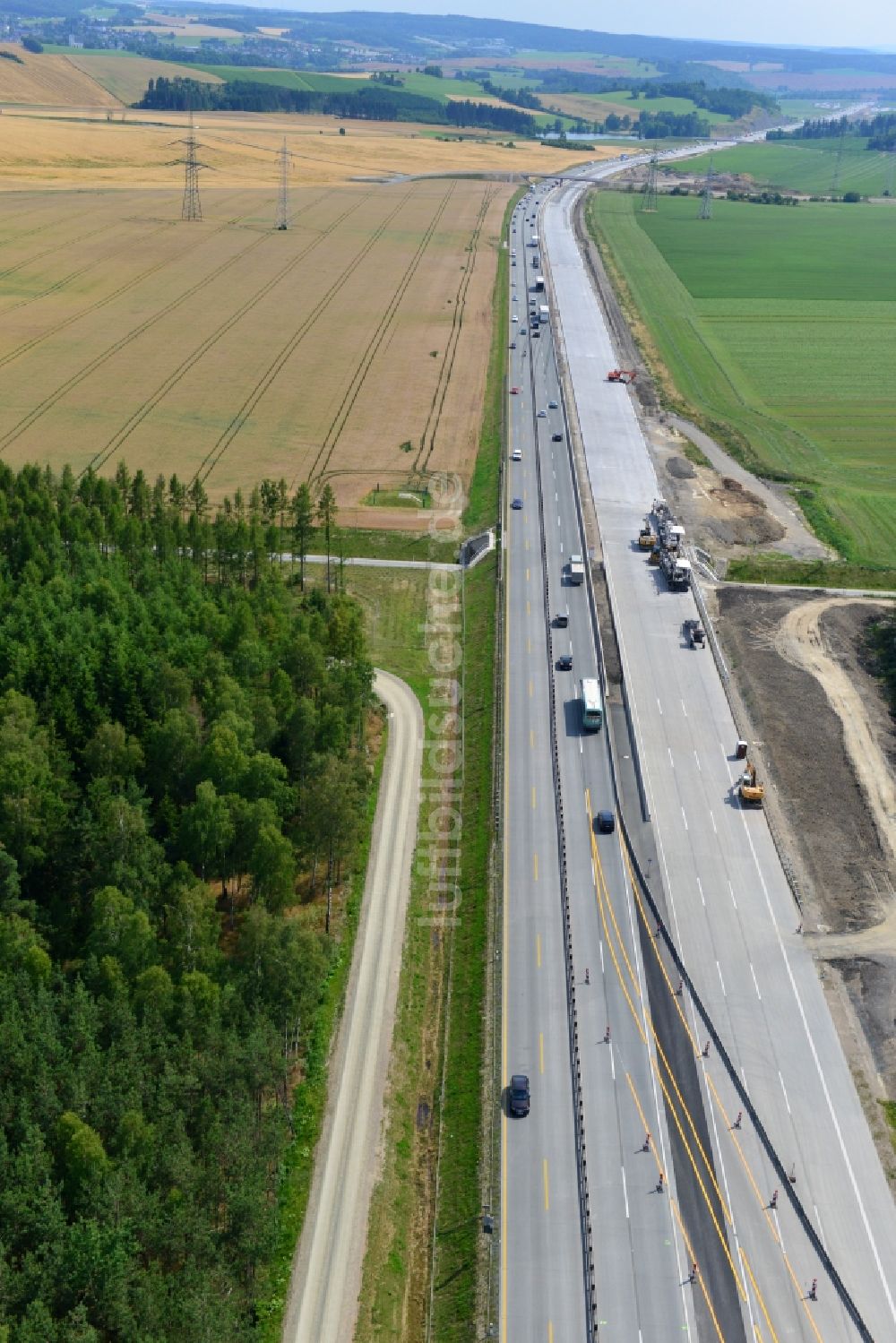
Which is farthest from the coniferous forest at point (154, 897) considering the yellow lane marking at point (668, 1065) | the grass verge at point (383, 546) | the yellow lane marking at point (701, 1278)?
the yellow lane marking at point (701, 1278)

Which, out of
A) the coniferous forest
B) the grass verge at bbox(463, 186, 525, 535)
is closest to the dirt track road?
the coniferous forest

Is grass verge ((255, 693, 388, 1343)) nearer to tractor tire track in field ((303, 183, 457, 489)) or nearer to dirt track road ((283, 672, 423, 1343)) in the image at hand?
dirt track road ((283, 672, 423, 1343))

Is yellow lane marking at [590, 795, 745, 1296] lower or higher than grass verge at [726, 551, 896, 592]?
lower

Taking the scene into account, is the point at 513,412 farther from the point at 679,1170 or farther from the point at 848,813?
the point at 679,1170

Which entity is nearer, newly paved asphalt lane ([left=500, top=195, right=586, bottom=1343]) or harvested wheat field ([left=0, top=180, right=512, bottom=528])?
newly paved asphalt lane ([left=500, top=195, right=586, bottom=1343])

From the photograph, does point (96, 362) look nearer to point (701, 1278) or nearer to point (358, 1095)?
point (358, 1095)

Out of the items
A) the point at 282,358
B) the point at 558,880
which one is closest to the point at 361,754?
the point at 558,880
